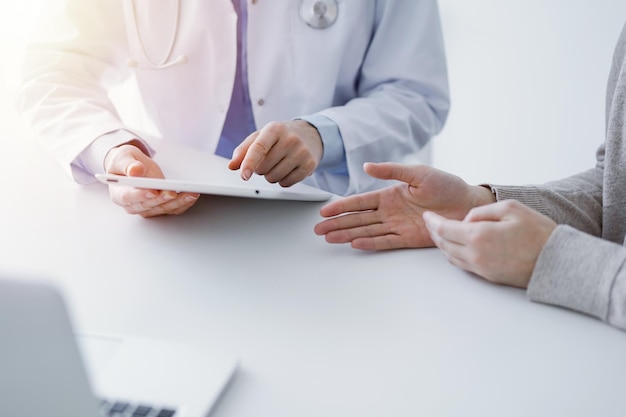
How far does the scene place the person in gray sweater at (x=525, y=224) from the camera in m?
0.60

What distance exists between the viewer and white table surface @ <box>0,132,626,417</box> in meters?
0.51

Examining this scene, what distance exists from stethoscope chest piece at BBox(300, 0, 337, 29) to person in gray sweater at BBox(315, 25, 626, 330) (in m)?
0.43

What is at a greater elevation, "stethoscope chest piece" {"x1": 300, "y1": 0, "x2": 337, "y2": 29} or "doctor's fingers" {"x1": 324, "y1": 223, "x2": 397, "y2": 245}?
"stethoscope chest piece" {"x1": 300, "y1": 0, "x2": 337, "y2": 29}

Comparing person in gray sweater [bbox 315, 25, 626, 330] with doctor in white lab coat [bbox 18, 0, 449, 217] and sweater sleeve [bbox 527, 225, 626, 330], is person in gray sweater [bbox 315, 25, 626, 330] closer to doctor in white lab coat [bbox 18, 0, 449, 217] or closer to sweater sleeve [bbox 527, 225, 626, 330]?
sweater sleeve [bbox 527, 225, 626, 330]

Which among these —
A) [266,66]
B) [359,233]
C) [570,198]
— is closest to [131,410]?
[359,233]

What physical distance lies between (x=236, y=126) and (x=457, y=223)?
695 mm

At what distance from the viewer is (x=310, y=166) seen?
3.03 feet

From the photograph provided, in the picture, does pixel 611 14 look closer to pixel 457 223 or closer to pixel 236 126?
pixel 236 126

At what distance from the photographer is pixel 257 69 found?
1.16 m

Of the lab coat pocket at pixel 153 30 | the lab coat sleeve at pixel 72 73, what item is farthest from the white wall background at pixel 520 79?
the lab coat pocket at pixel 153 30

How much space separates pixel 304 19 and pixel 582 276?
27.6 inches

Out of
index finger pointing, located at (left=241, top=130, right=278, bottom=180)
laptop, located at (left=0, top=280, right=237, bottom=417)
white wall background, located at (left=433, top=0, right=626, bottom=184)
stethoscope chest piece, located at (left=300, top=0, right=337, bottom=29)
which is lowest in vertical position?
white wall background, located at (left=433, top=0, right=626, bottom=184)

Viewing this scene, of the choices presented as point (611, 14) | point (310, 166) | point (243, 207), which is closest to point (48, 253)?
point (243, 207)

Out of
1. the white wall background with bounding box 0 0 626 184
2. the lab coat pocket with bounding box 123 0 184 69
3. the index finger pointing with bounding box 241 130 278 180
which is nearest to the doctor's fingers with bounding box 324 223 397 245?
the index finger pointing with bounding box 241 130 278 180
